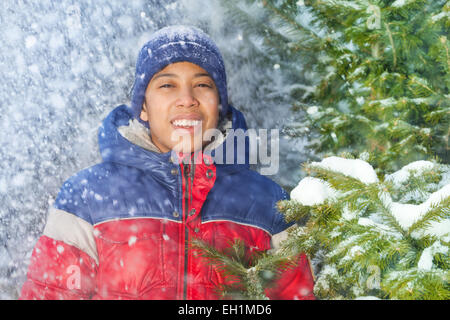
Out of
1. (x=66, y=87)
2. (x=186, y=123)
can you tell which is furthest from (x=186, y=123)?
(x=66, y=87)

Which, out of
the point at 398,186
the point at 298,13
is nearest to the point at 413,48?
the point at 298,13

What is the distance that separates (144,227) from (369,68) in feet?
4.94

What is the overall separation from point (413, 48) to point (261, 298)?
1.64m

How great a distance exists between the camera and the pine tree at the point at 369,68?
202cm

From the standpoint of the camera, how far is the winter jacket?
1.92m

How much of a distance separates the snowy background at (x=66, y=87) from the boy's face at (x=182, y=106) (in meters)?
1.07

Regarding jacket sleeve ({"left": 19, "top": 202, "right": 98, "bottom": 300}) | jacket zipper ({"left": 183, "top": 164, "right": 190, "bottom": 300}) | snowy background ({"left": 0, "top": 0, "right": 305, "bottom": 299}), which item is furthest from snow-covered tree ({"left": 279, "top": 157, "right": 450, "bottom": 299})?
snowy background ({"left": 0, "top": 0, "right": 305, "bottom": 299})

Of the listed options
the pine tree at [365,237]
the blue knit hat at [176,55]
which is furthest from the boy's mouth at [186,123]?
the pine tree at [365,237]

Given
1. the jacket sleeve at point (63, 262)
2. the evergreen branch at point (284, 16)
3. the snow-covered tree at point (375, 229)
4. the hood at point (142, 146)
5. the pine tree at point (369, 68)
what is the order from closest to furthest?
1. the snow-covered tree at point (375, 229)
2. the jacket sleeve at point (63, 262)
3. the pine tree at point (369, 68)
4. the hood at point (142, 146)
5. the evergreen branch at point (284, 16)

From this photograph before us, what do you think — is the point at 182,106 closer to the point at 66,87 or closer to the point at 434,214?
the point at 434,214

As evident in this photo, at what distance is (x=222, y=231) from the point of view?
207 cm

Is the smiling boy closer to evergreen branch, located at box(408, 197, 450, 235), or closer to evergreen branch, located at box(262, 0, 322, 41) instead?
evergreen branch, located at box(262, 0, 322, 41)

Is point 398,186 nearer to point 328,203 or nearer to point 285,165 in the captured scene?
point 328,203

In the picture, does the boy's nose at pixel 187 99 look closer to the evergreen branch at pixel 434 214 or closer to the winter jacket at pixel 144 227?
the winter jacket at pixel 144 227
